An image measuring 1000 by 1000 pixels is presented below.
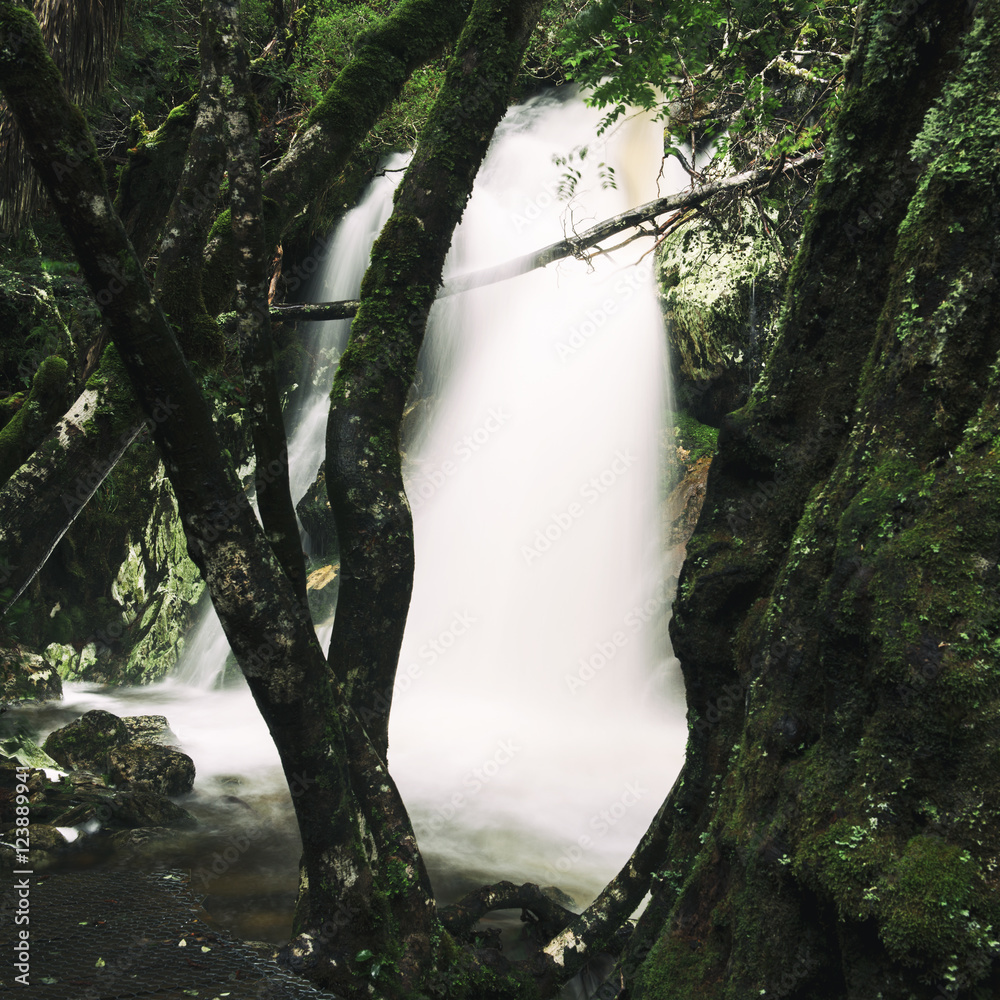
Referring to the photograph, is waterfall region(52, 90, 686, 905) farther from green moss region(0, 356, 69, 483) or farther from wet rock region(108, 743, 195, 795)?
green moss region(0, 356, 69, 483)

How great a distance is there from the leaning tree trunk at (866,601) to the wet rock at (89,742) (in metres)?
6.36

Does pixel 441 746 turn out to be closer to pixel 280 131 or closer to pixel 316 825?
pixel 316 825

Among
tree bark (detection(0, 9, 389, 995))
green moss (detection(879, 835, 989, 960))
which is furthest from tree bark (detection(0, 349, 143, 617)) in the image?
green moss (detection(879, 835, 989, 960))

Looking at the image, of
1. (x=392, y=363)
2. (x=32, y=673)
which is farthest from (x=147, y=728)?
(x=392, y=363)

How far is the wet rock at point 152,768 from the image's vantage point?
7.53 m

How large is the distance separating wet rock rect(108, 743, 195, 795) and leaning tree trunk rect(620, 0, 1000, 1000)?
571 cm

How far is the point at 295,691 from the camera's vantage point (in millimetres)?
3488

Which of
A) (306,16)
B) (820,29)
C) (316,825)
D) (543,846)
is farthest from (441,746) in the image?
(306,16)

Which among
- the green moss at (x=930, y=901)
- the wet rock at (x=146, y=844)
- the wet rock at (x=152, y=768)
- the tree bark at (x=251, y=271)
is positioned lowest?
the wet rock at (x=146, y=844)

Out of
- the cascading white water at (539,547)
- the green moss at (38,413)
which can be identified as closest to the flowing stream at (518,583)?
the cascading white water at (539,547)

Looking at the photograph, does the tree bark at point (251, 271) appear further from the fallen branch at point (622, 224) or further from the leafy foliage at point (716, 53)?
the leafy foliage at point (716, 53)

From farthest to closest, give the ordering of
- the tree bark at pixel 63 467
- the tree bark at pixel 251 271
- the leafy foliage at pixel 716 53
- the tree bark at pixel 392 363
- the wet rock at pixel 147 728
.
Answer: the wet rock at pixel 147 728, the leafy foliage at pixel 716 53, the tree bark at pixel 63 467, the tree bark at pixel 392 363, the tree bark at pixel 251 271

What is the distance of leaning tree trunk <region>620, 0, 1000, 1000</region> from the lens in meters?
2.16

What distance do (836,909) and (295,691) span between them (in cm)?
217
